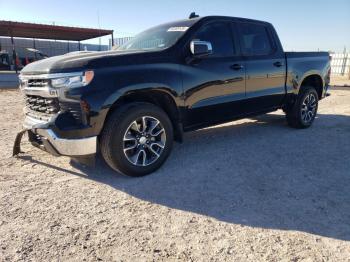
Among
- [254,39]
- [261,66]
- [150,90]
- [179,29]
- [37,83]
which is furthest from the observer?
[254,39]

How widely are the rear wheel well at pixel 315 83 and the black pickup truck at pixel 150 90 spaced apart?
3.52ft

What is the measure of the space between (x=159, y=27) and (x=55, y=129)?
Result: 96.7 inches

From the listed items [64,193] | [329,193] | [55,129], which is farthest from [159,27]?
[329,193]

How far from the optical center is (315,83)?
6660mm

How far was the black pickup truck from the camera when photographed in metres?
3.39

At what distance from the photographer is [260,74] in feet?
17.1

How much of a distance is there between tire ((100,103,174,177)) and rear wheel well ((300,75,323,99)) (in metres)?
3.66

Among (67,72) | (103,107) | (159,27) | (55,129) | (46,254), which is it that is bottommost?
(46,254)

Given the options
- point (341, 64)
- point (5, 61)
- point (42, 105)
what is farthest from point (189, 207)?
point (5, 61)

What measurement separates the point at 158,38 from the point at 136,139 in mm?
1659

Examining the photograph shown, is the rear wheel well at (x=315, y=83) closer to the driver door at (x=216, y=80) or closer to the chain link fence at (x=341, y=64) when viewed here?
the driver door at (x=216, y=80)

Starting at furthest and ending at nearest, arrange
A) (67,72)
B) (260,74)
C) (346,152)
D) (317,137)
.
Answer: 1. (317,137)
2. (260,74)
3. (346,152)
4. (67,72)

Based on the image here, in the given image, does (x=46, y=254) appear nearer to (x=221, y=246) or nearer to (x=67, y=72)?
(x=221, y=246)

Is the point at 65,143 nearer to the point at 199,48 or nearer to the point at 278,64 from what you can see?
the point at 199,48
